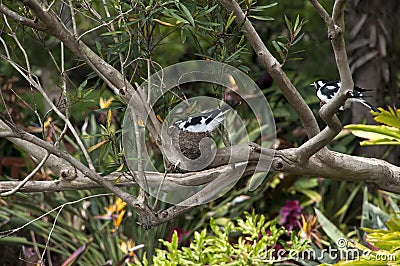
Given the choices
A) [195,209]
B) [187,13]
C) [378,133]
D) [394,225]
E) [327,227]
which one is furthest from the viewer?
[195,209]

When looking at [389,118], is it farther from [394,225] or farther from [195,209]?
[195,209]

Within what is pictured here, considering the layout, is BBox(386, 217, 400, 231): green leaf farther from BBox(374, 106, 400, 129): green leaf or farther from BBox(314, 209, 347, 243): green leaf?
BBox(314, 209, 347, 243): green leaf

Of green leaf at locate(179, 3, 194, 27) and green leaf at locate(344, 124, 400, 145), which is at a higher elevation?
green leaf at locate(179, 3, 194, 27)

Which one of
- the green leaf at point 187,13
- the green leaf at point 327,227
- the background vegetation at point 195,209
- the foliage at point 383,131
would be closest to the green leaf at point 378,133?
the foliage at point 383,131

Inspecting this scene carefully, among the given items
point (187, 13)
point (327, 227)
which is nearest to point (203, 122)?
point (187, 13)

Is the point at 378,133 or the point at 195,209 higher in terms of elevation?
the point at 378,133

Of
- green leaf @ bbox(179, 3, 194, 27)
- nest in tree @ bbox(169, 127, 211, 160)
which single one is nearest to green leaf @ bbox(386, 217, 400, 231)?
nest in tree @ bbox(169, 127, 211, 160)

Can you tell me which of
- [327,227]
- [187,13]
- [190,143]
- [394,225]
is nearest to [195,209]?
[327,227]

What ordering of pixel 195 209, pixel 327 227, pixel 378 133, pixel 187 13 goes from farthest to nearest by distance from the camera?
pixel 195 209 → pixel 327 227 → pixel 378 133 → pixel 187 13

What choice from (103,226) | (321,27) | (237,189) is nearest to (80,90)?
(103,226)

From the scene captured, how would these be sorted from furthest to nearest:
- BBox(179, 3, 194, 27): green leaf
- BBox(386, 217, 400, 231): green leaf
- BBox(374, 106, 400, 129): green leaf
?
1. BBox(386, 217, 400, 231): green leaf
2. BBox(374, 106, 400, 129): green leaf
3. BBox(179, 3, 194, 27): green leaf

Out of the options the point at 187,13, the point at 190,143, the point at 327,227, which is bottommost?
the point at 327,227

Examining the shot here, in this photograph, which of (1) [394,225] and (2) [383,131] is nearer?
(2) [383,131]

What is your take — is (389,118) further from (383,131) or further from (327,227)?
(327,227)
